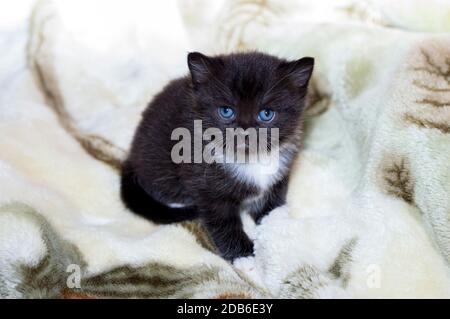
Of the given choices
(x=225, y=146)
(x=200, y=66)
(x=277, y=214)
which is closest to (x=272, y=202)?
(x=277, y=214)

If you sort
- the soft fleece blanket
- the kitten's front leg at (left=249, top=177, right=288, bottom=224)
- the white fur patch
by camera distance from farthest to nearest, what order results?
the kitten's front leg at (left=249, top=177, right=288, bottom=224) → the white fur patch → the soft fleece blanket

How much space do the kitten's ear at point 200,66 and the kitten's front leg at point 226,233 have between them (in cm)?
39

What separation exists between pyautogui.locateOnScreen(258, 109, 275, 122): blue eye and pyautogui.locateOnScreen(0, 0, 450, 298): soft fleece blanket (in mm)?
312

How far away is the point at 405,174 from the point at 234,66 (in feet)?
1.96

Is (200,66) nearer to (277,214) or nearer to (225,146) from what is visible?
(225,146)

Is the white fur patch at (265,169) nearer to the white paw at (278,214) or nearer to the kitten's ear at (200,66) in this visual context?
the white paw at (278,214)

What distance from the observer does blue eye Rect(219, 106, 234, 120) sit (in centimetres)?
147

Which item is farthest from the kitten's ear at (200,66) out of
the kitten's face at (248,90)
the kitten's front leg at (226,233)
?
the kitten's front leg at (226,233)

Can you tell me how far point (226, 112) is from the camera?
1478 millimetres

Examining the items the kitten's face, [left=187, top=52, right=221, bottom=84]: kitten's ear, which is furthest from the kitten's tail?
[left=187, top=52, right=221, bottom=84]: kitten's ear

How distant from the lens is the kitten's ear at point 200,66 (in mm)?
1452

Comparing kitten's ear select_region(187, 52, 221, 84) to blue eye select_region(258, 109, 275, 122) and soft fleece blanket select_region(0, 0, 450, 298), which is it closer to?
blue eye select_region(258, 109, 275, 122)

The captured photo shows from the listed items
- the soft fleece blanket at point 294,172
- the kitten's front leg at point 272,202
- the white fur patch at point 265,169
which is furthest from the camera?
the kitten's front leg at point 272,202

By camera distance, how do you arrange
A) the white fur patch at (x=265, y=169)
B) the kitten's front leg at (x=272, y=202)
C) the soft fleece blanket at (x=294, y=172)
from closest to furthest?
1. the soft fleece blanket at (x=294, y=172)
2. the white fur patch at (x=265, y=169)
3. the kitten's front leg at (x=272, y=202)
